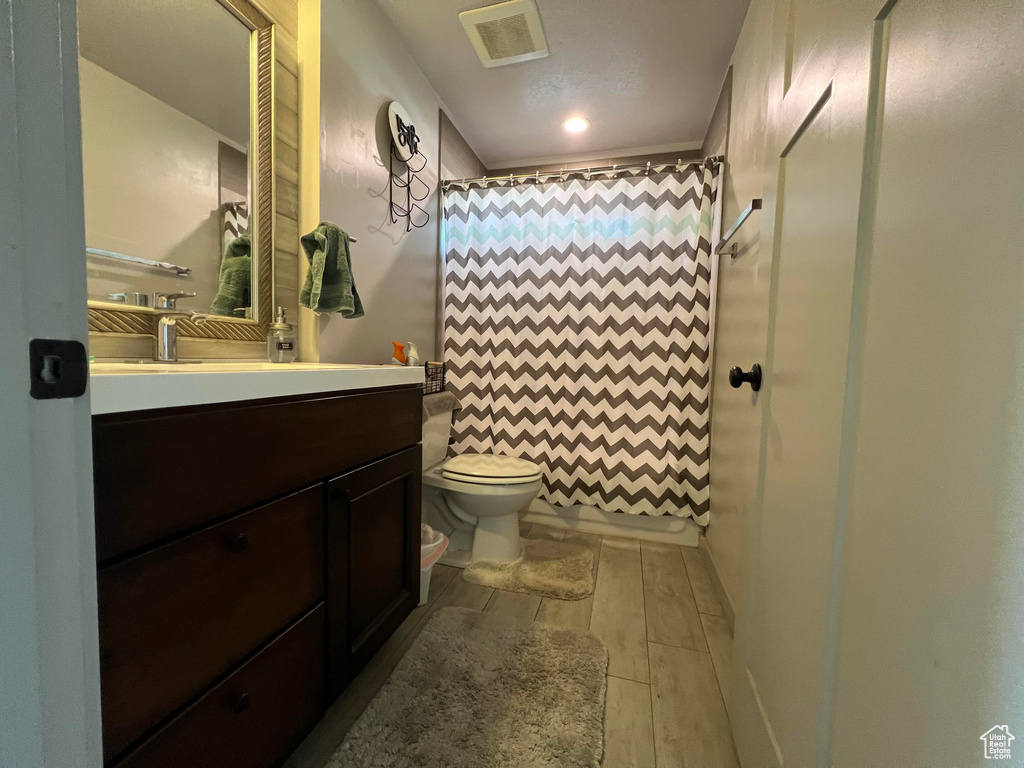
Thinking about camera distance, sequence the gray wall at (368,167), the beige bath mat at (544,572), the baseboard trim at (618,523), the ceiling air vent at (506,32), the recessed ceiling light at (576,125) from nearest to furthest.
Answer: the gray wall at (368,167), the ceiling air vent at (506,32), the beige bath mat at (544,572), the baseboard trim at (618,523), the recessed ceiling light at (576,125)

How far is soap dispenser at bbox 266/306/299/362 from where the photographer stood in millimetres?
1208

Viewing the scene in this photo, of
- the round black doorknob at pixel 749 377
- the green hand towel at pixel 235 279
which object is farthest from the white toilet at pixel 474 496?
the round black doorknob at pixel 749 377

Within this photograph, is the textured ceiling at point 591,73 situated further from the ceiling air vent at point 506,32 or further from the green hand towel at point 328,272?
the green hand towel at point 328,272

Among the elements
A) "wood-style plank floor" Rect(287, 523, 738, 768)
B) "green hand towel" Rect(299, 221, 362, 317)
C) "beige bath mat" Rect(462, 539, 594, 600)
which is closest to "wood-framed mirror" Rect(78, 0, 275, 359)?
"green hand towel" Rect(299, 221, 362, 317)

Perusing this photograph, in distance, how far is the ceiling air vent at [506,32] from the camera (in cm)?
149

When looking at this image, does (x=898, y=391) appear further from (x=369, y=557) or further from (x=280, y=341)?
(x=280, y=341)

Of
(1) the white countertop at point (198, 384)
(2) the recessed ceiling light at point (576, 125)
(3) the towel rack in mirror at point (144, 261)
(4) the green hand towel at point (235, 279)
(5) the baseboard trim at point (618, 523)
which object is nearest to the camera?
(1) the white countertop at point (198, 384)

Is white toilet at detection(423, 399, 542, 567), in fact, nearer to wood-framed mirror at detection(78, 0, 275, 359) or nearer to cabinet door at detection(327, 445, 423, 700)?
cabinet door at detection(327, 445, 423, 700)

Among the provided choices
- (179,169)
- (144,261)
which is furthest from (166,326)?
(179,169)

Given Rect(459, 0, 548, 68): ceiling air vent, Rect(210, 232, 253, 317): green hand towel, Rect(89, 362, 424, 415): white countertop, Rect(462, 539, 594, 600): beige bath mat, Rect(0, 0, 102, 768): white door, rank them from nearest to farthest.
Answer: Rect(0, 0, 102, 768): white door
Rect(89, 362, 424, 415): white countertop
Rect(210, 232, 253, 317): green hand towel
Rect(459, 0, 548, 68): ceiling air vent
Rect(462, 539, 594, 600): beige bath mat

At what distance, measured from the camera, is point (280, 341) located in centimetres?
121

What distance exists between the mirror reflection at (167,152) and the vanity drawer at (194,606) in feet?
2.15

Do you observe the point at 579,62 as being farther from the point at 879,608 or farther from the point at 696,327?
the point at 879,608

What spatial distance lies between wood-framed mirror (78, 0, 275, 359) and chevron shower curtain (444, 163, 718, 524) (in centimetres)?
104
